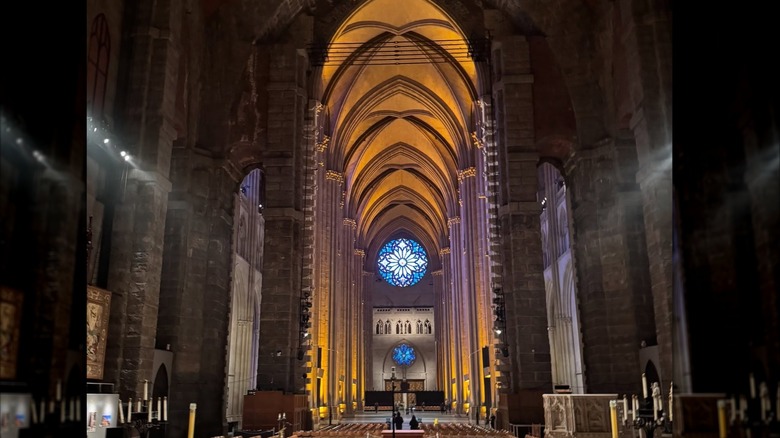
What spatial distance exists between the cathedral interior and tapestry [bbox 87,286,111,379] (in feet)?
0.16

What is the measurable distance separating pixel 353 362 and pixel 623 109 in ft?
102

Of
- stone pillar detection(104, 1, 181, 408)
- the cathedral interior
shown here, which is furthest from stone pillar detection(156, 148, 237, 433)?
stone pillar detection(104, 1, 181, 408)

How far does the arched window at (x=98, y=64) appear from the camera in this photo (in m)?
12.2

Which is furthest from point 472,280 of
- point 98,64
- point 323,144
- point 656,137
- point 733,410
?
point 733,410

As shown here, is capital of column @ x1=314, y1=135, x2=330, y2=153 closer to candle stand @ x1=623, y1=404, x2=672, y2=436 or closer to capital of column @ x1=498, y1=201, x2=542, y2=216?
capital of column @ x1=498, y1=201, x2=542, y2=216

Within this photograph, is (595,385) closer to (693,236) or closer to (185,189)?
(185,189)

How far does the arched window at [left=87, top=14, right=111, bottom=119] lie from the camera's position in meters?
12.2

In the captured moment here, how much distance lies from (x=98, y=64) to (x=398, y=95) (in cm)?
2439

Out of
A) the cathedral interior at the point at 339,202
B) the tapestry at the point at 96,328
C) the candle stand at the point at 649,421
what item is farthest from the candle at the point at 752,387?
the tapestry at the point at 96,328

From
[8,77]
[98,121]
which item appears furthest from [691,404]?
[98,121]

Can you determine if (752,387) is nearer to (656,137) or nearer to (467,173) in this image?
(656,137)

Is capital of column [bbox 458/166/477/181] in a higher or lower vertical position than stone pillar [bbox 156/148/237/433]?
higher

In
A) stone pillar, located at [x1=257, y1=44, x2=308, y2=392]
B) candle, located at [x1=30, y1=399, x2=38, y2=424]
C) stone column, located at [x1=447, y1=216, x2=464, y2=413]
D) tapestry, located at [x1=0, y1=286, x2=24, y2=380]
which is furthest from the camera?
stone column, located at [x1=447, y1=216, x2=464, y2=413]

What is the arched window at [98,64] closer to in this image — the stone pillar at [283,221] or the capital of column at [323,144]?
the stone pillar at [283,221]
